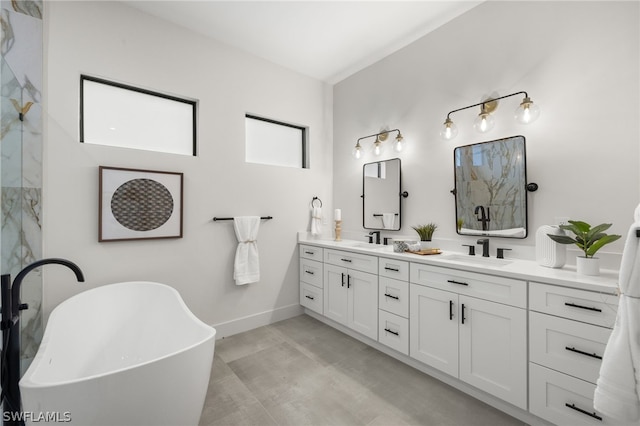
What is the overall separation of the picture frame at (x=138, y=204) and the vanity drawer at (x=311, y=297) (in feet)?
4.89

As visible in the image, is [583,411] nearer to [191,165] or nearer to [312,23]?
[191,165]

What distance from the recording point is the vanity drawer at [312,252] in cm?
309

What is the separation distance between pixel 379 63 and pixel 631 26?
1.97 metres

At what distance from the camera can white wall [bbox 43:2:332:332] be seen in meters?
2.06

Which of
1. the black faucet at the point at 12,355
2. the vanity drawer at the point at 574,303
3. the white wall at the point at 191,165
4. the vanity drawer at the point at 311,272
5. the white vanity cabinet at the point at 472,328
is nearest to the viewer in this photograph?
the black faucet at the point at 12,355

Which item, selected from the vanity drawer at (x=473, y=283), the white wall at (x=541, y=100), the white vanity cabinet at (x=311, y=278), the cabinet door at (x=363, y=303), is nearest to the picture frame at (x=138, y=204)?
the white vanity cabinet at (x=311, y=278)

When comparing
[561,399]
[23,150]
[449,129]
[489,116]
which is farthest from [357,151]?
[23,150]

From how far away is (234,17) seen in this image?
2.51 m

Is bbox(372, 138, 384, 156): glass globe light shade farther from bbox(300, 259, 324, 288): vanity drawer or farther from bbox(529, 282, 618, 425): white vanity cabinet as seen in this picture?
bbox(529, 282, 618, 425): white vanity cabinet

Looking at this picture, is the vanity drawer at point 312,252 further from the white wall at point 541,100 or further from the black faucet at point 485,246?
the black faucet at point 485,246

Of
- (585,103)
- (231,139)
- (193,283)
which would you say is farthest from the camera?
(231,139)

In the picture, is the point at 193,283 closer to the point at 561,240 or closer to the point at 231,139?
the point at 231,139

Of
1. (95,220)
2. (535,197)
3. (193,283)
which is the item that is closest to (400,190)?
(535,197)

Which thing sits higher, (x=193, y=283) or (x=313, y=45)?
(x=313, y=45)
